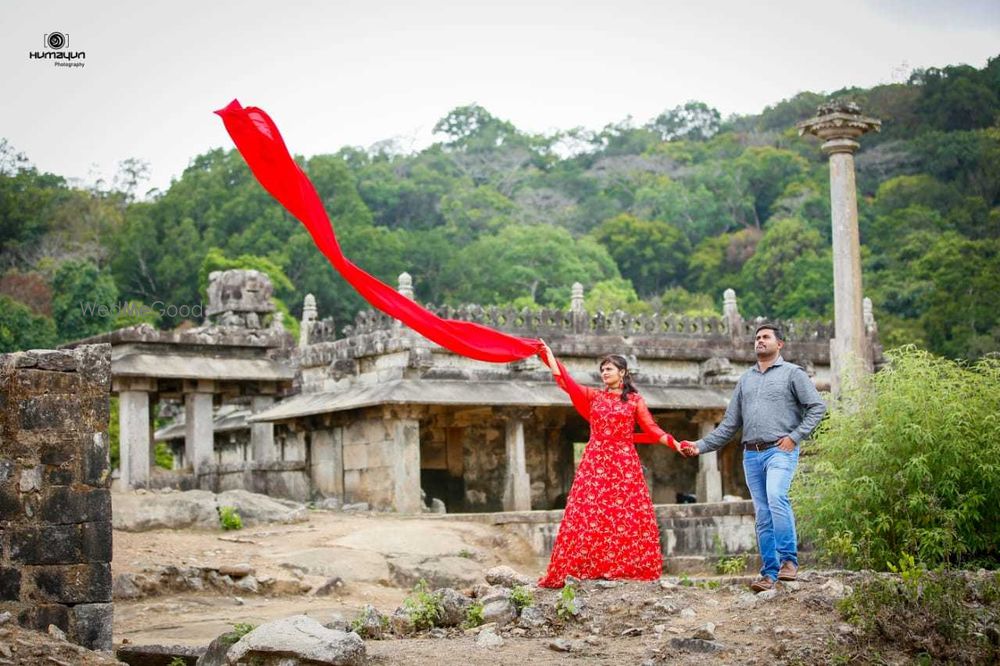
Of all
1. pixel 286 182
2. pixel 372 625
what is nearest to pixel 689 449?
pixel 372 625

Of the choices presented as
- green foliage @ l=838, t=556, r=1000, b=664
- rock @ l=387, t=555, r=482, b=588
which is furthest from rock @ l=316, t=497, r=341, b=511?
green foliage @ l=838, t=556, r=1000, b=664

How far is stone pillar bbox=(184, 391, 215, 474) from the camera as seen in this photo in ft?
69.2

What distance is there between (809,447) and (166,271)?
32135 mm

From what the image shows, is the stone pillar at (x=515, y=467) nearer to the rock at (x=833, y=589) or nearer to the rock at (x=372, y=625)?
the rock at (x=372, y=625)

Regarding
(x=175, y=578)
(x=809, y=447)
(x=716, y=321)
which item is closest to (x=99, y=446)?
(x=175, y=578)

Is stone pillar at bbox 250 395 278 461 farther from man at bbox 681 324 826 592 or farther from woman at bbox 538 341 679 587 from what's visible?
man at bbox 681 324 826 592

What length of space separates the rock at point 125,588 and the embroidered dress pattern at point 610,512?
4029 mm

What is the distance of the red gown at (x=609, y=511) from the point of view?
32.7 feet

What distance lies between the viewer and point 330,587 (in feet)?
43.4

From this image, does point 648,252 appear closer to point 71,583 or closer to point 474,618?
point 474,618

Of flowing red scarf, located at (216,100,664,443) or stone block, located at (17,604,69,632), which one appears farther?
flowing red scarf, located at (216,100,664,443)

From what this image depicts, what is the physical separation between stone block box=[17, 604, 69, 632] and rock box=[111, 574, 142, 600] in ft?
11.7

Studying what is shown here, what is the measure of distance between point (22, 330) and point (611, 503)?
2560 centimetres

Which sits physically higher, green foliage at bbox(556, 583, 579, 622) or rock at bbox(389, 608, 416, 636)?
green foliage at bbox(556, 583, 579, 622)
